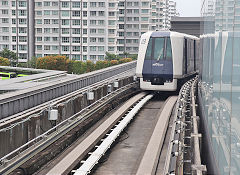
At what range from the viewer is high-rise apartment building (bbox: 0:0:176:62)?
107m

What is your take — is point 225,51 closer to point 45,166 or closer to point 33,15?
point 45,166

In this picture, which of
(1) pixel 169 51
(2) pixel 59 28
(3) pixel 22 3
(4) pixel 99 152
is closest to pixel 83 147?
(4) pixel 99 152

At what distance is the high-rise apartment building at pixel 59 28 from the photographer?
352 feet

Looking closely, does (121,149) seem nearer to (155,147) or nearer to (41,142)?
(155,147)

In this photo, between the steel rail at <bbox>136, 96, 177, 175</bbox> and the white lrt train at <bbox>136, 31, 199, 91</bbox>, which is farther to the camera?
the white lrt train at <bbox>136, 31, 199, 91</bbox>

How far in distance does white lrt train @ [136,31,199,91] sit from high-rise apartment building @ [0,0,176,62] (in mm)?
84178

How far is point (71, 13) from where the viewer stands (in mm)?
107750

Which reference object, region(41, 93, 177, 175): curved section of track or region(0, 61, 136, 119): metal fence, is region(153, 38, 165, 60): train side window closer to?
region(0, 61, 136, 119): metal fence

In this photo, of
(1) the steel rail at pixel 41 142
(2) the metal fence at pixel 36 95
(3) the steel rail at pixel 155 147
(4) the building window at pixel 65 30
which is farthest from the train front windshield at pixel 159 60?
(4) the building window at pixel 65 30

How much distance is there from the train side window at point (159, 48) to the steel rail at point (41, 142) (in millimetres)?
5826

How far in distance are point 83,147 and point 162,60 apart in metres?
11.6

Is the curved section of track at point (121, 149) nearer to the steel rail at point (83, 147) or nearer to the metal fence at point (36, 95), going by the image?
the steel rail at point (83, 147)

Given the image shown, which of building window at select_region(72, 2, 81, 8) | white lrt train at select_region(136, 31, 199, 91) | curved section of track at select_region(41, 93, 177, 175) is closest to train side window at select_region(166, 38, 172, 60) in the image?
white lrt train at select_region(136, 31, 199, 91)

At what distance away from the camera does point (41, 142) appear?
11.2m
